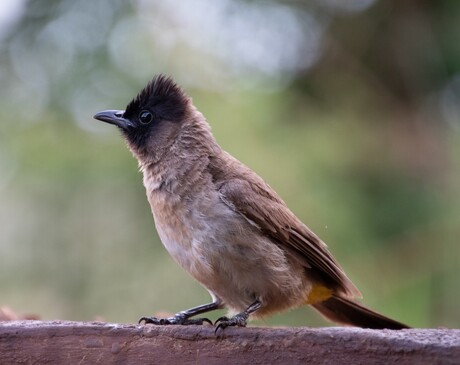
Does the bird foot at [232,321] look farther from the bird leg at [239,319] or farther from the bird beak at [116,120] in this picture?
the bird beak at [116,120]

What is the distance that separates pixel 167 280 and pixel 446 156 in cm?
190

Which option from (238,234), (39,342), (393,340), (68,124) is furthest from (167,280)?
(393,340)

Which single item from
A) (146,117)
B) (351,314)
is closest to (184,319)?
(351,314)

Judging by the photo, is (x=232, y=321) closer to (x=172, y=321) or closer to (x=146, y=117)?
(x=172, y=321)

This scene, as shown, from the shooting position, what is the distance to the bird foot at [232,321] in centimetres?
261

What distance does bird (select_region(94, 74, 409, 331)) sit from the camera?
3.14 meters

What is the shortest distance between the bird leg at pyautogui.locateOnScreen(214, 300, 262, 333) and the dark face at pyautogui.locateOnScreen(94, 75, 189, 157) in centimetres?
97

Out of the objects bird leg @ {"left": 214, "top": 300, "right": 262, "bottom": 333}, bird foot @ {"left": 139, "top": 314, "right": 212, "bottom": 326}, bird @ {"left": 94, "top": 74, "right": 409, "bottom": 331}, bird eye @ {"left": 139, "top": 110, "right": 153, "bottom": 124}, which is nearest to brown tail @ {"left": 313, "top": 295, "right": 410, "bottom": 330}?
bird @ {"left": 94, "top": 74, "right": 409, "bottom": 331}

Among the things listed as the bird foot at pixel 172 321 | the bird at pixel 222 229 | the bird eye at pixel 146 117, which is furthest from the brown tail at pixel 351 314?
the bird eye at pixel 146 117

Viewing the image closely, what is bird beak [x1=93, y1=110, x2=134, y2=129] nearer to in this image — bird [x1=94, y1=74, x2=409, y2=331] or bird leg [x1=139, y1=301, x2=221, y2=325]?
bird [x1=94, y1=74, x2=409, y2=331]

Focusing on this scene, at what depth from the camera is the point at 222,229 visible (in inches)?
123

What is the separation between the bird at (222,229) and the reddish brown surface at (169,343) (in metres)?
0.30

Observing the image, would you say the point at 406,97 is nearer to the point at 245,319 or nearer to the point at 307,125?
the point at 307,125

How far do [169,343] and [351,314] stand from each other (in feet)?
4.33
